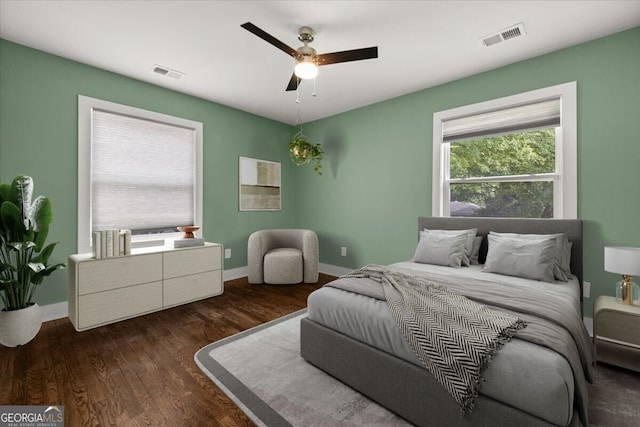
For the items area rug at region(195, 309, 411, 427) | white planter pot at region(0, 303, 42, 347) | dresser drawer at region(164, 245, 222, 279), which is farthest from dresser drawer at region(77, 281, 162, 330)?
area rug at region(195, 309, 411, 427)

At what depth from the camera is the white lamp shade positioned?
1.97 m

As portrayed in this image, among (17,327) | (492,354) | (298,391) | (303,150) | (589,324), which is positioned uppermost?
(303,150)

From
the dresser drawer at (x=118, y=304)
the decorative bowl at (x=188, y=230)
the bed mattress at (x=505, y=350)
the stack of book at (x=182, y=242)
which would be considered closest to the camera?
the bed mattress at (x=505, y=350)

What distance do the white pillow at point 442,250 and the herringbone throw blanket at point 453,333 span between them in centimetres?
103

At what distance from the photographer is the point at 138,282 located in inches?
111

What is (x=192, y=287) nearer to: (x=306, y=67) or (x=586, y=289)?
(x=306, y=67)

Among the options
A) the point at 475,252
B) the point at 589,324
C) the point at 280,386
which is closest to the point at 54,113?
the point at 280,386

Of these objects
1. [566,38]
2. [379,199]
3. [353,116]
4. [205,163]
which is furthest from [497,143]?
[205,163]

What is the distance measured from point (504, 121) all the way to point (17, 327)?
4.88 m

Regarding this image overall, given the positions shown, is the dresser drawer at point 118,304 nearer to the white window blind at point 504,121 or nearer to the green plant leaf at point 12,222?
the green plant leaf at point 12,222

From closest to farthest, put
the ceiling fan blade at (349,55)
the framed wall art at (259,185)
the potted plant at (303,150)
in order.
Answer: the ceiling fan blade at (349,55) → the potted plant at (303,150) → the framed wall art at (259,185)

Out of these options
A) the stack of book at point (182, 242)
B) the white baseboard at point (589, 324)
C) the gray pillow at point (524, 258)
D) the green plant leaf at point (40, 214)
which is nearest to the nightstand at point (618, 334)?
the gray pillow at point (524, 258)

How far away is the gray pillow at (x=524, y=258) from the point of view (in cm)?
223

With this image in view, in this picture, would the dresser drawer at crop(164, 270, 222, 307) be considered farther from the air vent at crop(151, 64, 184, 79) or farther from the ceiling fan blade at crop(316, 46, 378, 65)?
the ceiling fan blade at crop(316, 46, 378, 65)
